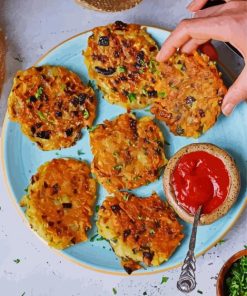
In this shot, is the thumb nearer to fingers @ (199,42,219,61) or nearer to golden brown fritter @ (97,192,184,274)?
fingers @ (199,42,219,61)

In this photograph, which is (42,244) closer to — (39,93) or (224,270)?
(39,93)

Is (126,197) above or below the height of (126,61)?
below

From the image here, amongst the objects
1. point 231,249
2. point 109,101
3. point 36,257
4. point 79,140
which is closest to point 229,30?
point 109,101

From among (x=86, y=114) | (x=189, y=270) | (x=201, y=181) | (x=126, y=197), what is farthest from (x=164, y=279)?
(x=86, y=114)

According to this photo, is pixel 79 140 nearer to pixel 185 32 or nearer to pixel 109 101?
pixel 109 101

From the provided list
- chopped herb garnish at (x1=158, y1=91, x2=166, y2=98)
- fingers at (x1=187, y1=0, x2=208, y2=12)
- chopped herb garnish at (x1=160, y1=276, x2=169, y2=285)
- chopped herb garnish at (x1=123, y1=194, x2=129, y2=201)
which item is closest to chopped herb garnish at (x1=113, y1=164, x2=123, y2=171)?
chopped herb garnish at (x1=123, y1=194, x2=129, y2=201)

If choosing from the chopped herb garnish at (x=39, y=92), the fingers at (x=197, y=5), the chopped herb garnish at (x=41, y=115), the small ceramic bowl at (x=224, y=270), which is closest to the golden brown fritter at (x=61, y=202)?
the chopped herb garnish at (x=41, y=115)

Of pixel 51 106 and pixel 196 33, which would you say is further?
pixel 51 106

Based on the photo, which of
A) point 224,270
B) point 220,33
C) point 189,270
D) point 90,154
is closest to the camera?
point 220,33
